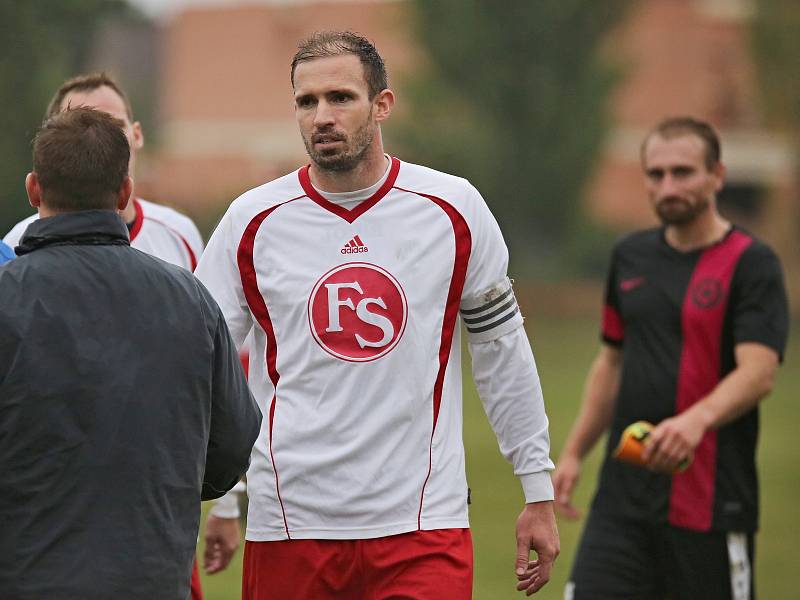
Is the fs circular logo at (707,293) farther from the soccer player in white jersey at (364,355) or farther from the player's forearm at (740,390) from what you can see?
the soccer player in white jersey at (364,355)

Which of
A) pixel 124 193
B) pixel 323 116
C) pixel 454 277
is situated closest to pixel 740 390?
pixel 454 277

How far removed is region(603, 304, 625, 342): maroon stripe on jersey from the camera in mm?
6793

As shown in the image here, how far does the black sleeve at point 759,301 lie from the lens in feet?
20.4

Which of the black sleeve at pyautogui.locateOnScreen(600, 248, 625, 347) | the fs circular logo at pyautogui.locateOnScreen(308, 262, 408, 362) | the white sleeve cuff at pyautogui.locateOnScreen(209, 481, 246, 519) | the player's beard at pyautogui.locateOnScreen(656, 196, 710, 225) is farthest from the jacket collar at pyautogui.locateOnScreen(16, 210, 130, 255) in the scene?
the black sleeve at pyautogui.locateOnScreen(600, 248, 625, 347)

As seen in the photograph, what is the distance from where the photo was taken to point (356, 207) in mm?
4855

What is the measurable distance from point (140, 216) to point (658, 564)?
2.63 m

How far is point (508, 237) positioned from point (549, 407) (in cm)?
2206

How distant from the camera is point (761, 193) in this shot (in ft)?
175

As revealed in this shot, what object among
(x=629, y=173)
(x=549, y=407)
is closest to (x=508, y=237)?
(x=629, y=173)

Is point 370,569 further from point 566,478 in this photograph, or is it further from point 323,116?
point 566,478

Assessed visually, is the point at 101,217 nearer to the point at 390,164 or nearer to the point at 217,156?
the point at 390,164

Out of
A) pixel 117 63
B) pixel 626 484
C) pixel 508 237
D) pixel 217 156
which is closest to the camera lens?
pixel 626 484

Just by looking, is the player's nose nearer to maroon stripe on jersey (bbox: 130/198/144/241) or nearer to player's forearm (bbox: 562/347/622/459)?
maroon stripe on jersey (bbox: 130/198/144/241)

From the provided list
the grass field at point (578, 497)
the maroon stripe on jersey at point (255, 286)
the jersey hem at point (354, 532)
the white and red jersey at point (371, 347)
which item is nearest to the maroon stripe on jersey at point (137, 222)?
the white and red jersey at point (371, 347)
